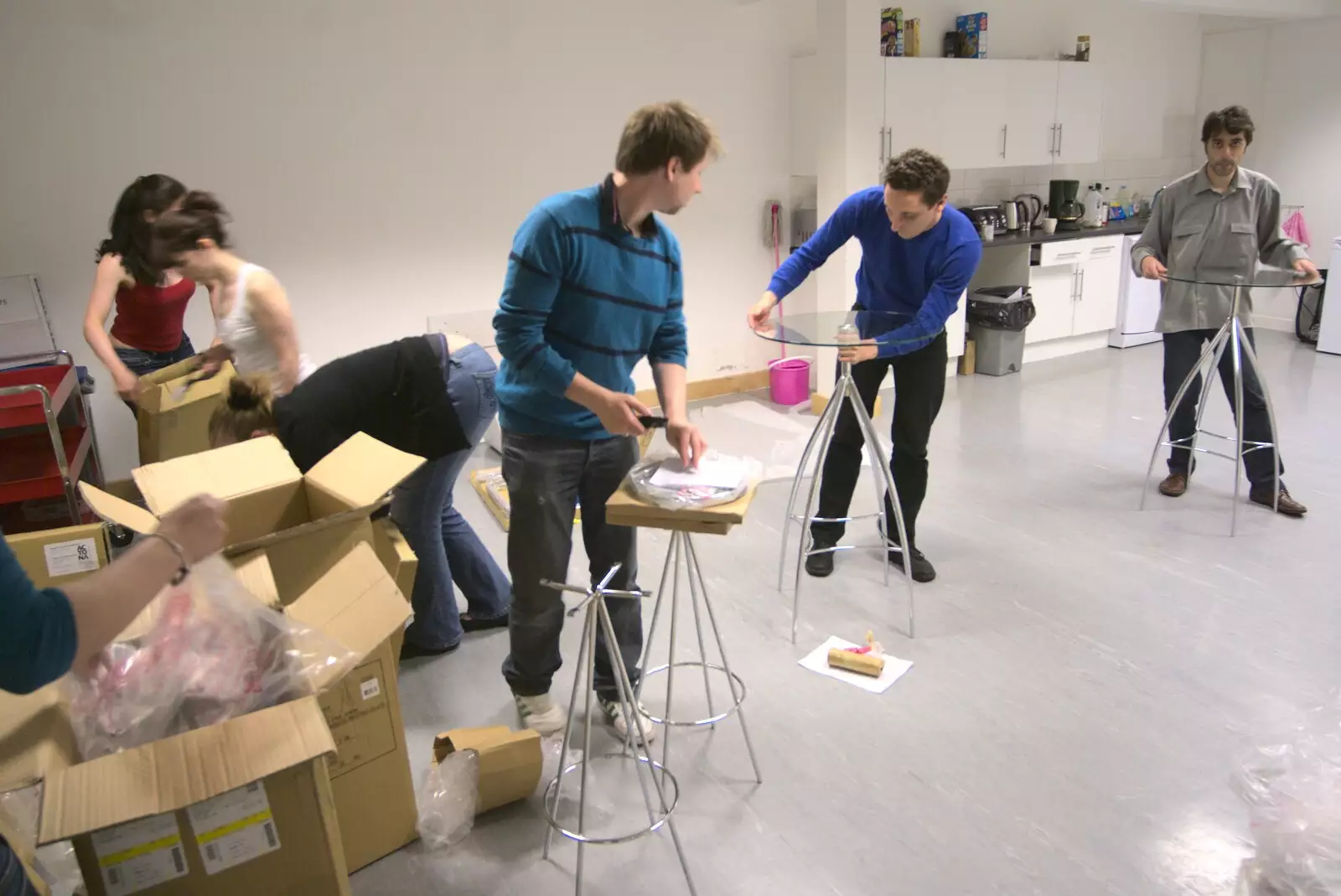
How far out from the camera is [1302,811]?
5.73ft

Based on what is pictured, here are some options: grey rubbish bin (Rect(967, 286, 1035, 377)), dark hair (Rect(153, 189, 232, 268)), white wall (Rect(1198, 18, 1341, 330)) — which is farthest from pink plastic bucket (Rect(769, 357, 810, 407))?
white wall (Rect(1198, 18, 1341, 330))

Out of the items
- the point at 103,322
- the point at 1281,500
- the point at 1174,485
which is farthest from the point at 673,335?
the point at 1281,500

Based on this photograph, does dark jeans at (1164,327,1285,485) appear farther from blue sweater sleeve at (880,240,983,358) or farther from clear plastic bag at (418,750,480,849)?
clear plastic bag at (418,750,480,849)

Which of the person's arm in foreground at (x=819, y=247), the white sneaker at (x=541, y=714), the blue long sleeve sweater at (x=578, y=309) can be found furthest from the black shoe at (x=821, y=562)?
the blue long sleeve sweater at (x=578, y=309)

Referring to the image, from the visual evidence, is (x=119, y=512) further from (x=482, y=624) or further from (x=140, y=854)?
(x=482, y=624)

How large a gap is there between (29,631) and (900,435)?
257cm

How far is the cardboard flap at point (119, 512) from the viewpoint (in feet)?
5.92

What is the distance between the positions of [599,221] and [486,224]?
122 inches

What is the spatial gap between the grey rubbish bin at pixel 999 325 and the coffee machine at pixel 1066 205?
79 centimetres

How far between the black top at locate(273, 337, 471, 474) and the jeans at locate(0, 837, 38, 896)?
117cm

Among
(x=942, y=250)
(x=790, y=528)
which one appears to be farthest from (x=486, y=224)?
(x=942, y=250)

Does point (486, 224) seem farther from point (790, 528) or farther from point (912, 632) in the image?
point (912, 632)

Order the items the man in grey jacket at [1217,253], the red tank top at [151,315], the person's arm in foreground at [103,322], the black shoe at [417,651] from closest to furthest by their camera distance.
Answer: the black shoe at [417,651] → the person's arm in foreground at [103,322] → the man in grey jacket at [1217,253] → the red tank top at [151,315]

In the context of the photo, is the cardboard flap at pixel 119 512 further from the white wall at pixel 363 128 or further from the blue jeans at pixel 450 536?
the white wall at pixel 363 128
